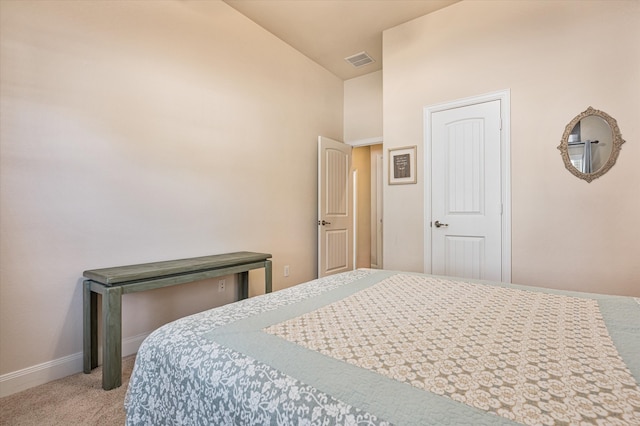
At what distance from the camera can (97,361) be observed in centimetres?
222

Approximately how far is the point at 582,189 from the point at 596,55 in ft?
3.49

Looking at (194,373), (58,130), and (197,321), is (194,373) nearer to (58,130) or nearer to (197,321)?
(197,321)

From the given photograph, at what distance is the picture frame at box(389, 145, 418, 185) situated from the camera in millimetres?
3365

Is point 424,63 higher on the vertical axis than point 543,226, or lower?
higher

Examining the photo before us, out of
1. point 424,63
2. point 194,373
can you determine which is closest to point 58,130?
point 194,373

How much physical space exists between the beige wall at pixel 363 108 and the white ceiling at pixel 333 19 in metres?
0.51

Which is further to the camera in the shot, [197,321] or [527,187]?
[527,187]

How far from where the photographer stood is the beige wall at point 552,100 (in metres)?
2.38

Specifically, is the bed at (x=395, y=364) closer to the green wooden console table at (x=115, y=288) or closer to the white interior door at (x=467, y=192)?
the green wooden console table at (x=115, y=288)

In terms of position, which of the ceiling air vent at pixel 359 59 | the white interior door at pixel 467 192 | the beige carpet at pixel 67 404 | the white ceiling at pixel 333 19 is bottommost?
the beige carpet at pixel 67 404

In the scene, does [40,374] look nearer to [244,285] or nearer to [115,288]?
[115,288]

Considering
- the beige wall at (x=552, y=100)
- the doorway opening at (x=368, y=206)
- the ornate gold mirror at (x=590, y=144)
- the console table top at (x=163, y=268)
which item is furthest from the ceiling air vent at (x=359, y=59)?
the console table top at (x=163, y=268)

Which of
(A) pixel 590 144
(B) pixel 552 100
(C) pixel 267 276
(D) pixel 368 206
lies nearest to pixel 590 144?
(A) pixel 590 144

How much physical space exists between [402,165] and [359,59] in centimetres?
173
